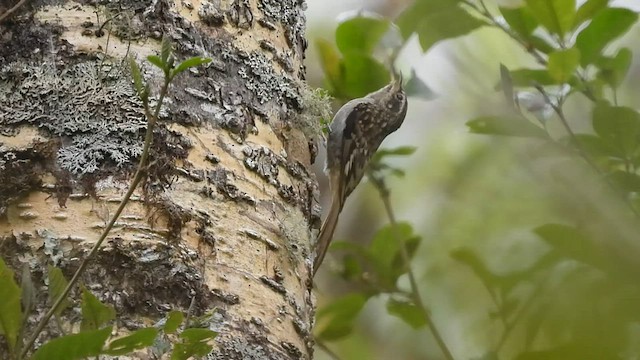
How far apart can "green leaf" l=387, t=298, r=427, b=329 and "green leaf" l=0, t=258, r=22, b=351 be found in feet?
4.28

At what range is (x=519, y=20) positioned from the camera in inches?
61.7

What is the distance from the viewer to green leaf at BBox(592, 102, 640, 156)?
4.26 feet

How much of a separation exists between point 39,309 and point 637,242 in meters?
0.61

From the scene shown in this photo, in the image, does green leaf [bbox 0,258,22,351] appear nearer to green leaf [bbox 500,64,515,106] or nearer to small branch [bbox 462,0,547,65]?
green leaf [bbox 500,64,515,106]

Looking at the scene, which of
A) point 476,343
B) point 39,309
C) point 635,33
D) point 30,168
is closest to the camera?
point 39,309

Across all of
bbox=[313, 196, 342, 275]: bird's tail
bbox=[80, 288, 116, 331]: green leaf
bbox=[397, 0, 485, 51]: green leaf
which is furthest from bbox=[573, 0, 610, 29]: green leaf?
bbox=[80, 288, 116, 331]: green leaf

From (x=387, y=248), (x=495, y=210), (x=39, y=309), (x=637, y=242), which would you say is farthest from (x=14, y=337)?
(x=387, y=248)

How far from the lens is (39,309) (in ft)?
3.17

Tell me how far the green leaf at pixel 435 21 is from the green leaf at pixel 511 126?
8.1 inches

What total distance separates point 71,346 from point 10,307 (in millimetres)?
66

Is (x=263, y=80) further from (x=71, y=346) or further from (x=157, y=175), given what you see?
(x=71, y=346)

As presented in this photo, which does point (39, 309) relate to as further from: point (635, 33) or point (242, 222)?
point (635, 33)

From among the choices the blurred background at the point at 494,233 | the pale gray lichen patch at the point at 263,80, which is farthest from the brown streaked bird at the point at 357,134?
the pale gray lichen patch at the point at 263,80

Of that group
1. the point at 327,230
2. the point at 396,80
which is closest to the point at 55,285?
the point at 327,230
